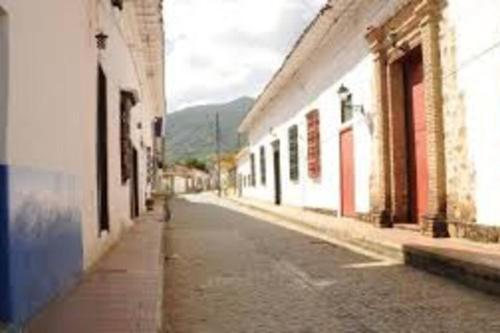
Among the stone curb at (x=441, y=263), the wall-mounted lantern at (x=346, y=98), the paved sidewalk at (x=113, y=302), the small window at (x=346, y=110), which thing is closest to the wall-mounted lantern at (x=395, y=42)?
the wall-mounted lantern at (x=346, y=98)

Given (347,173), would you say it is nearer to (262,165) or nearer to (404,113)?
(404,113)

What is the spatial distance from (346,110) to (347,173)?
135 cm

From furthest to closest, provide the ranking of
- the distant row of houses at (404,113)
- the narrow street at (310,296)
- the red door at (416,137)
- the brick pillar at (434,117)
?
the red door at (416,137) < the brick pillar at (434,117) < the distant row of houses at (404,113) < the narrow street at (310,296)

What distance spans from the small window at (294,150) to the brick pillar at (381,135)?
10.7 meters

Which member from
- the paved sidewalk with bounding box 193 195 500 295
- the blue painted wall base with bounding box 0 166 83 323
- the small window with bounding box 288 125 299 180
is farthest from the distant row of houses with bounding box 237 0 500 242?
the blue painted wall base with bounding box 0 166 83 323

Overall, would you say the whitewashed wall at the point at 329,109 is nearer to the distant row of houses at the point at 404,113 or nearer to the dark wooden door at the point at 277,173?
the distant row of houses at the point at 404,113

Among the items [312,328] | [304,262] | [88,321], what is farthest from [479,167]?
[88,321]

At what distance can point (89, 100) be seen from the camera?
8891 mm

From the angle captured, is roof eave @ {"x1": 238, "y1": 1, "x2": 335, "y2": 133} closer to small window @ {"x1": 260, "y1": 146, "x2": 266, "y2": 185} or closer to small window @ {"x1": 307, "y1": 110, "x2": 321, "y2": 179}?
small window @ {"x1": 307, "y1": 110, "x2": 321, "y2": 179}

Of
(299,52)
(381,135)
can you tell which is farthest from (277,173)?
(381,135)

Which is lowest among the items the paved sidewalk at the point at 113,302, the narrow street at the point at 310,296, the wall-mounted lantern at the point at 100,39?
the narrow street at the point at 310,296

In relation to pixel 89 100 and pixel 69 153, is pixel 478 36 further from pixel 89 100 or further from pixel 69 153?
pixel 69 153

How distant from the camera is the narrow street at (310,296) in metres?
6.75

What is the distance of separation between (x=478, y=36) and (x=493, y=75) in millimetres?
681
